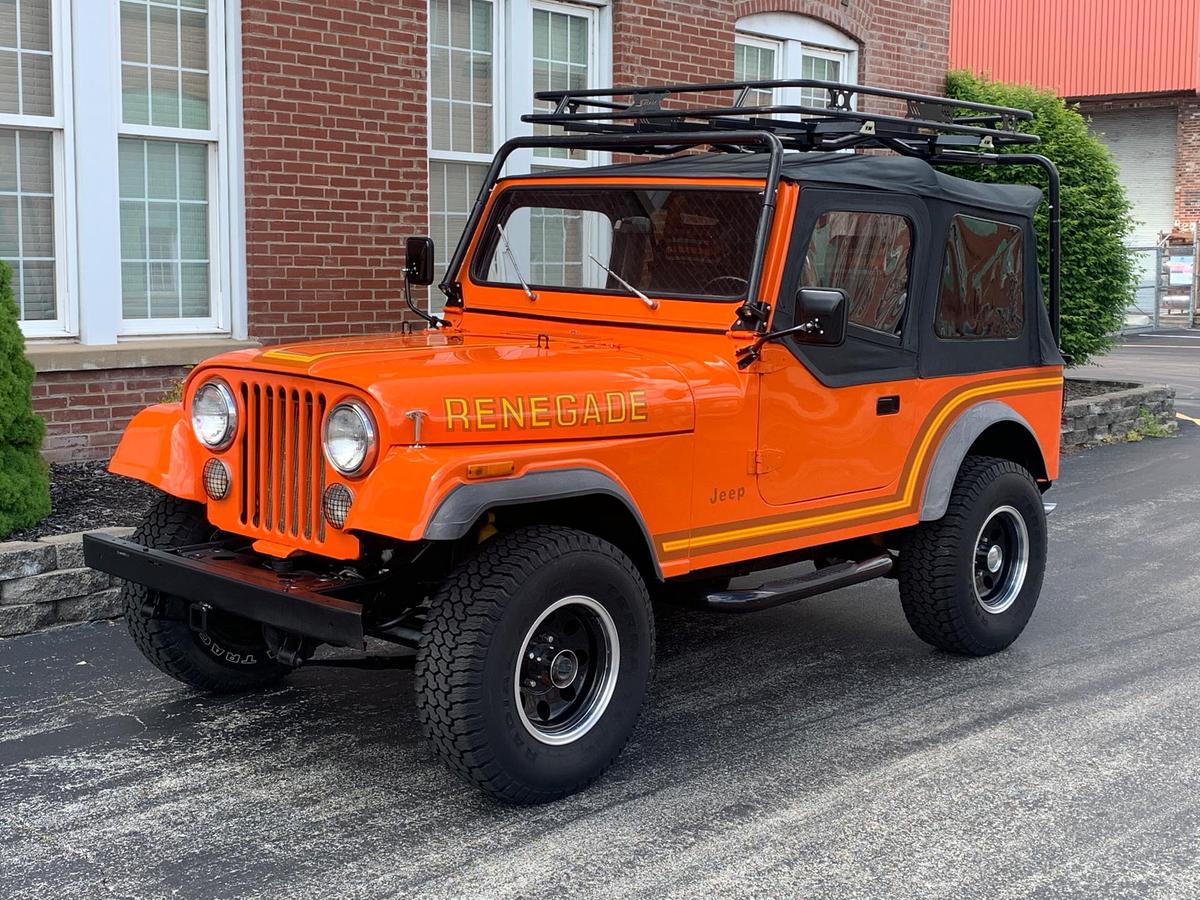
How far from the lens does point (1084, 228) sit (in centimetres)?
1346

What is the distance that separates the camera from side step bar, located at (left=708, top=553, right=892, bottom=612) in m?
5.12

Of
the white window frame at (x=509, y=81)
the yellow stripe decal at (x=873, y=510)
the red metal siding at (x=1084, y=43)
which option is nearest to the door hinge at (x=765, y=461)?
the yellow stripe decal at (x=873, y=510)

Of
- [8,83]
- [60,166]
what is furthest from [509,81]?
[8,83]

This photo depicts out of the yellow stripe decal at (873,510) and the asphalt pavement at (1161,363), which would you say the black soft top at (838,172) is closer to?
the yellow stripe decal at (873,510)

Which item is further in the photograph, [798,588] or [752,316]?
[798,588]

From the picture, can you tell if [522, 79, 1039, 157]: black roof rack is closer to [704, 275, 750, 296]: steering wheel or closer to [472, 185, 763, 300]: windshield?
[472, 185, 763, 300]: windshield

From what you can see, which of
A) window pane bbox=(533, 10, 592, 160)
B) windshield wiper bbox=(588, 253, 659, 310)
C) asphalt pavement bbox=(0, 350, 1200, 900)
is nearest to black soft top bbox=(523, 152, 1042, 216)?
windshield wiper bbox=(588, 253, 659, 310)

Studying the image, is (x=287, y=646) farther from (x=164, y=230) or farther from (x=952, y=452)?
A: (x=164, y=230)

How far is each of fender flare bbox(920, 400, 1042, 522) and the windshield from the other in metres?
1.20

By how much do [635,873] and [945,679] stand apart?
2314mm

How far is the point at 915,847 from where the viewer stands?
4.16 metres

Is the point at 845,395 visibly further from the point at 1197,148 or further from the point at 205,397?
the point at 1197,148

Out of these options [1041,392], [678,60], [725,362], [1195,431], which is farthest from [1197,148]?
[725,362]

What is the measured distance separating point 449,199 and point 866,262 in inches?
211
